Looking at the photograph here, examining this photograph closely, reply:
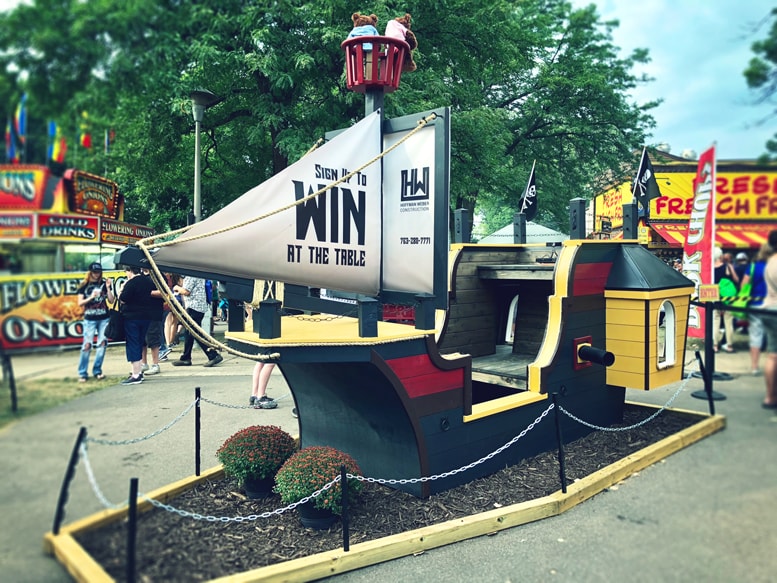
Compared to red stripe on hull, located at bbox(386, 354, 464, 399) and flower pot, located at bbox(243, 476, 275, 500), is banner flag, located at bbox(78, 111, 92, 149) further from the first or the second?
flower pot, located at bbox(243, 476, 275, 500)

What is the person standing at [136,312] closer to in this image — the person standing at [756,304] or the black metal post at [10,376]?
the black metal post at [10,376]

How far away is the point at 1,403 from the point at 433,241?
270 centimetres

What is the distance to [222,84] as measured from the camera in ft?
13.6

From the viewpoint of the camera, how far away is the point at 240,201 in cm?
320

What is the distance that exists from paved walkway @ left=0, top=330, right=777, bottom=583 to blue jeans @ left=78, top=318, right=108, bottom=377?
0.05 m

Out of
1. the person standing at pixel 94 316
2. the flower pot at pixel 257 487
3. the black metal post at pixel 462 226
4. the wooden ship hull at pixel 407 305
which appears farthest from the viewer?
the black metal post at pixel 462 226

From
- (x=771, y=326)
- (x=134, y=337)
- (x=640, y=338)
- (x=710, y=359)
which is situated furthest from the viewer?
(x=640, y=338)

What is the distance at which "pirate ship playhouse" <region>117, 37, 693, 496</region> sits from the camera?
3.42 m

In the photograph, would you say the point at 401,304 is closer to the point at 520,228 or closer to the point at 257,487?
the point at 257,487

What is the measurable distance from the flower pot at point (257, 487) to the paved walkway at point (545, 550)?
81 cm

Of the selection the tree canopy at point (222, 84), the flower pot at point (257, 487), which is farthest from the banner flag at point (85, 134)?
the flower pot at point (257, 487)

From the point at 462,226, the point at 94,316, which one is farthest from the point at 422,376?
the point at 462,226

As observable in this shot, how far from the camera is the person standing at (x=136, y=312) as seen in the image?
2646 millimetres

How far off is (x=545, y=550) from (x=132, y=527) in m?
2.62
